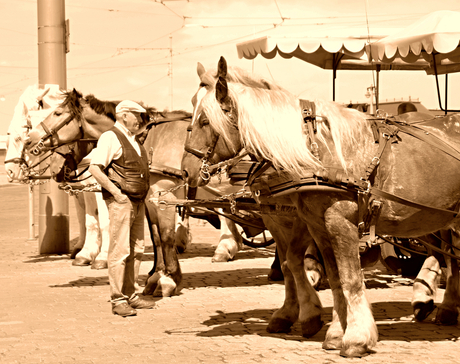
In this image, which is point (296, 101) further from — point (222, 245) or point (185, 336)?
point (222, 245)

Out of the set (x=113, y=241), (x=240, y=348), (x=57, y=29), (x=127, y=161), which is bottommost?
(x=240, y=348)

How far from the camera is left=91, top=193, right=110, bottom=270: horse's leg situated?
1100 cm

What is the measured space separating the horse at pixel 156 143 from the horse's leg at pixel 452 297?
9.72ft

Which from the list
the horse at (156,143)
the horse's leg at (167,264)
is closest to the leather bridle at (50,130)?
the horse at (156,143)

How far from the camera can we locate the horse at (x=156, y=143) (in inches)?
348

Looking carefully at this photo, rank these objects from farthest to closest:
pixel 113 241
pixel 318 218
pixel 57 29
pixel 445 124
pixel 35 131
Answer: pixel 57 29
pixel 35 131
pixel 113 241
pixel 445 124
pixel 318 218

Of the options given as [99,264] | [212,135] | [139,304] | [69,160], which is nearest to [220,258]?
[99,264]

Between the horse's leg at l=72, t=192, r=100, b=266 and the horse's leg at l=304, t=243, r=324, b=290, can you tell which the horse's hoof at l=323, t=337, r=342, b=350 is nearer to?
the horse's leg at l=304, t=243, r=324, b=290

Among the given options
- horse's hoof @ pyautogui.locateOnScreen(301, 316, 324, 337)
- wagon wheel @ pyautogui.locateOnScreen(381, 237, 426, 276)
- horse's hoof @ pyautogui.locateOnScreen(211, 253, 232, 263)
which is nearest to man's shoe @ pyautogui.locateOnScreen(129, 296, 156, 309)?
horse's hoof @ pyautogui.locateOnScreen(301, 316, 324, 337)

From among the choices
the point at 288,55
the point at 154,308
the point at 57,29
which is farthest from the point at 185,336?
the point at 57,29

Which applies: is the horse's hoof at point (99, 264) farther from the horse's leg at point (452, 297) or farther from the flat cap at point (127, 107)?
the horse's leg at point (452, 297)

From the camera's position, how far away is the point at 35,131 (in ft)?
33.6

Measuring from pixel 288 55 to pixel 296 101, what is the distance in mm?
5174

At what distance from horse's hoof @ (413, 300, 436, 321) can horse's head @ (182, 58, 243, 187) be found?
247 cm
